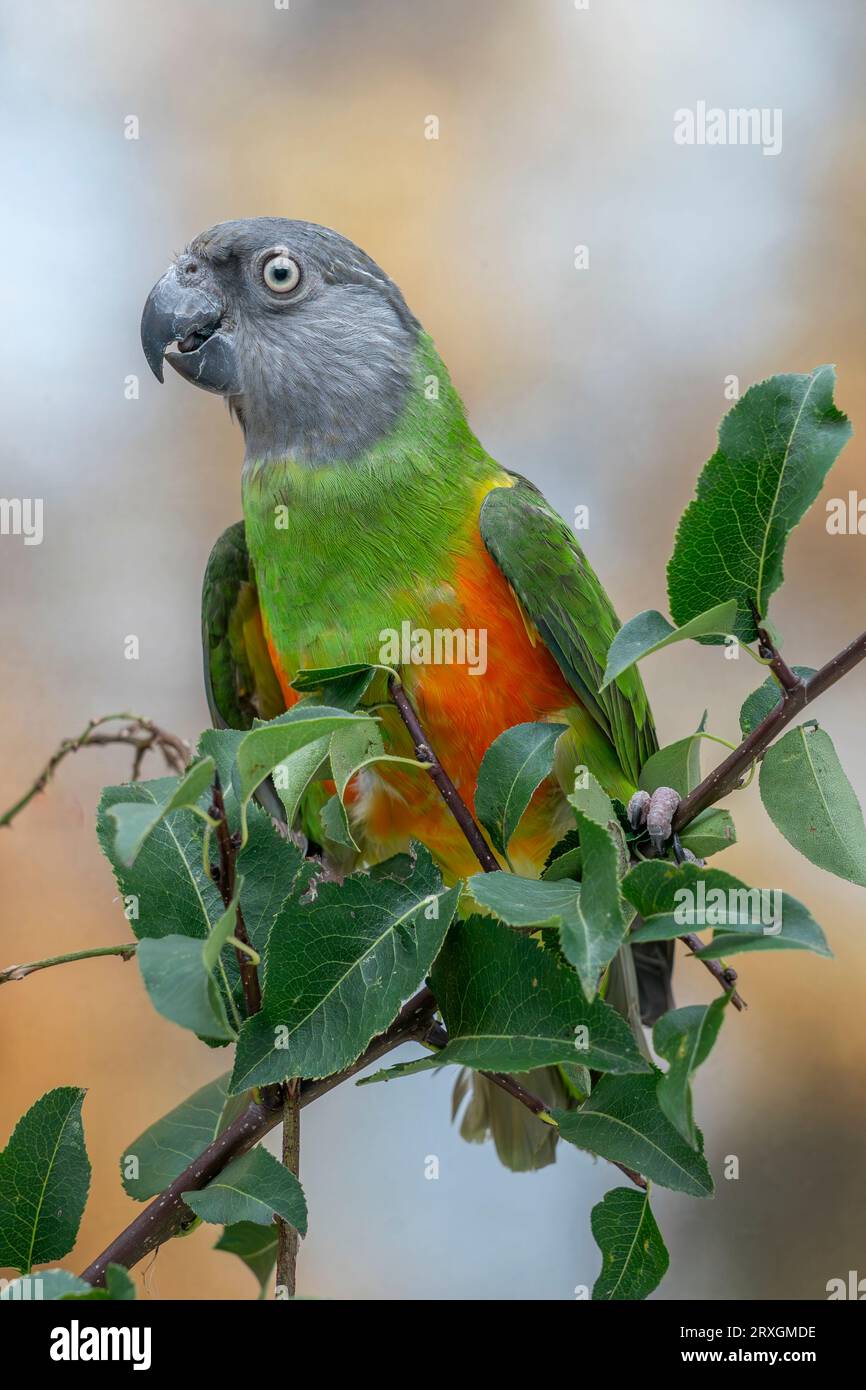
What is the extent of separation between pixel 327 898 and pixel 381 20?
3366mm

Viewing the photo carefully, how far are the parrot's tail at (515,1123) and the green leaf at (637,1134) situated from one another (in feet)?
3.90

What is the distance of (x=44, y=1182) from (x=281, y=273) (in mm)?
1600

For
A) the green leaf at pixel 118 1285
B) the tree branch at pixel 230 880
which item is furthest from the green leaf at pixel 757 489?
the green leaf at pixel 118 1285

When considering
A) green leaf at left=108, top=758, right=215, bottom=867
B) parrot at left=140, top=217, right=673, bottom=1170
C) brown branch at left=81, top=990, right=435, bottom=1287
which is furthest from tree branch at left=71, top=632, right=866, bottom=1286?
parrot at left=140, top=217, right=673, bottom=1170

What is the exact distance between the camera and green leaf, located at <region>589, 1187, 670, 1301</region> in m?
1.06

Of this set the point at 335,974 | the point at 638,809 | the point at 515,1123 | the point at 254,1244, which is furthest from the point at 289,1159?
the point at 515,1123

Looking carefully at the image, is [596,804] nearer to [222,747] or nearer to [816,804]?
[816,804]

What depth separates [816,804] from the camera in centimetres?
109

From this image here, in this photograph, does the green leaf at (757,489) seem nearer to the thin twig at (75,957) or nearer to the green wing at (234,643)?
the thin twig at (75,957)

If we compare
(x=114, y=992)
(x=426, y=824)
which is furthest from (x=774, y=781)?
(x=114, y=992)

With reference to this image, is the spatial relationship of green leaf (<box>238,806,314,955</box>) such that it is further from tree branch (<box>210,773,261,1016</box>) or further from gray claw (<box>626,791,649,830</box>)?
gray claw (<box>626,791,649,830</box>)

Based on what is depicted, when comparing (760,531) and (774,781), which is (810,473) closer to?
(760,531)

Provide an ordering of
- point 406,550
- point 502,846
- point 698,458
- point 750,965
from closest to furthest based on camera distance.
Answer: point 502,846, point 406,550, point 750,965, point 698,458
